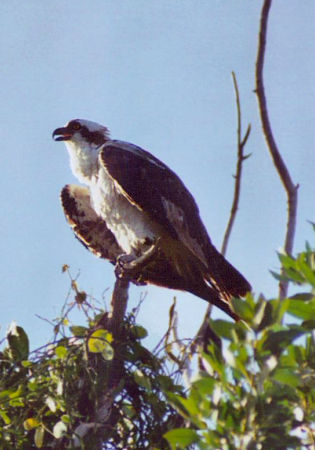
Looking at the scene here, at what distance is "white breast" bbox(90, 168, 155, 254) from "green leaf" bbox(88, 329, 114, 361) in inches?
79.2

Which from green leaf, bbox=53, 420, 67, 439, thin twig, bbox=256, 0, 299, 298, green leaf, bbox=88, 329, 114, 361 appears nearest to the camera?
thin twig, bbox=256, 0, 299, 298

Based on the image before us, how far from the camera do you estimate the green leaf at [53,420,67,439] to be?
3.10 metres

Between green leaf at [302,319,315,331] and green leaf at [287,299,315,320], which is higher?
green leaf at [287,299,315,320]

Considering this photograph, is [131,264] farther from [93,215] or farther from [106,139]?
[106,139]

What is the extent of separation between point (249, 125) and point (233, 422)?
4.39ft

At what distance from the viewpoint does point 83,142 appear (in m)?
6.29

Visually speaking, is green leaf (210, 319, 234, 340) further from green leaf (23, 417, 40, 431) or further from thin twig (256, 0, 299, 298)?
green leaf (23, 417, 40, 431)

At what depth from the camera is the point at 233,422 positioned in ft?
6.77

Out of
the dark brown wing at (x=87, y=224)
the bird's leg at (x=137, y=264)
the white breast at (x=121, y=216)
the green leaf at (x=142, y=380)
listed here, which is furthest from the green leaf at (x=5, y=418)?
the dark brown wing at (x=87, y=224)

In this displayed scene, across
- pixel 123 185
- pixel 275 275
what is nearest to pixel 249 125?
pixel 275 275

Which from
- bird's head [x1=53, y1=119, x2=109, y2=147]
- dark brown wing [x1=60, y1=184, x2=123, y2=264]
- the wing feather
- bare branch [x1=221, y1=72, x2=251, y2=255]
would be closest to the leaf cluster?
bare branch [x1=221, y1=72, x2=251, y2=255]

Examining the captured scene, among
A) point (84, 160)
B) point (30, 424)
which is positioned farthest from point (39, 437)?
point (84, 160)

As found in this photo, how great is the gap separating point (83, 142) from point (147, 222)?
124 cm

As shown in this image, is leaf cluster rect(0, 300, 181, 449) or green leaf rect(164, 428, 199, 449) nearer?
green leaf rect(164, 428, 199, 449)
